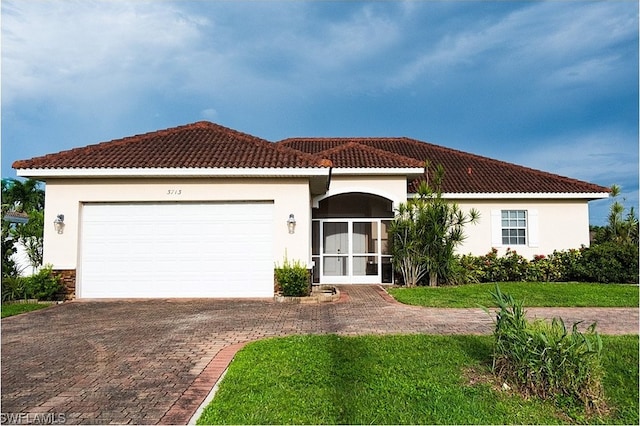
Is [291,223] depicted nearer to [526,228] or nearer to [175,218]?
[175,218]

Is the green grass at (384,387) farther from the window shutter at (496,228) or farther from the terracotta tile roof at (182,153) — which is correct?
the window shutter at (496,228)

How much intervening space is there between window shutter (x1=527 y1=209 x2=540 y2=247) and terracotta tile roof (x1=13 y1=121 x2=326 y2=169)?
10182 millimetres

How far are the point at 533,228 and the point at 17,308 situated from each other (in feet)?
59.7

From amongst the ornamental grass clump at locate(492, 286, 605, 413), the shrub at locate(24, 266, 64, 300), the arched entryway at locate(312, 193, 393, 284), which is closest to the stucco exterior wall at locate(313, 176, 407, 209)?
the arched entryway at locate(312, 193, 393, 284)

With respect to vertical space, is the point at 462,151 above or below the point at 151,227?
above

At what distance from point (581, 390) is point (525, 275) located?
45.2ft

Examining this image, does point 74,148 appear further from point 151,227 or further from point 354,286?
point 354,286

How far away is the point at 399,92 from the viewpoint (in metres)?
17.2

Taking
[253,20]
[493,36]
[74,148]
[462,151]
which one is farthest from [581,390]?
[462,151]

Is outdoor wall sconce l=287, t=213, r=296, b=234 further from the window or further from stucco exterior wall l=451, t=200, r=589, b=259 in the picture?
the window

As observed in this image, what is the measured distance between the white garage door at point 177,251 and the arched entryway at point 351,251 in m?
4.31

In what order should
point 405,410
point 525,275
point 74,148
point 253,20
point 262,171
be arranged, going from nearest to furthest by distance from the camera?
1. point 405,410
2. point 253,20
3. point 262,171
4. point 74,148
5. point 525,275

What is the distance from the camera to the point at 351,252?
17188 mm

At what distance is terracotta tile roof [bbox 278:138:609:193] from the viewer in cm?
1827
